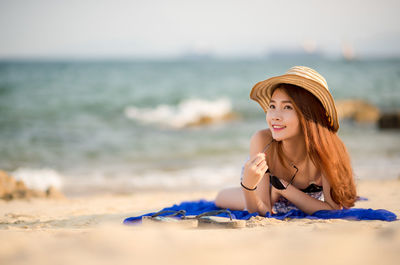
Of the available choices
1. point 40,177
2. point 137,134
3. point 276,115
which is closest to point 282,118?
point 276,115

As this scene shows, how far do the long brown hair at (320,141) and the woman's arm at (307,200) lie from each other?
0.13m

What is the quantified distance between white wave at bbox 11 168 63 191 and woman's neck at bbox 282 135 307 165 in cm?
486

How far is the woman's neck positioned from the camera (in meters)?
3.69

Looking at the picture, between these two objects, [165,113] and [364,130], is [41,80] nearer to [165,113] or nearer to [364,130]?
[165,113]

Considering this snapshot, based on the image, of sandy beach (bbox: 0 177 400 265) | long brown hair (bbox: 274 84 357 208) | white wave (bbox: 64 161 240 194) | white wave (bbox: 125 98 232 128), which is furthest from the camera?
white wave (bbox: 125 98 232 128)

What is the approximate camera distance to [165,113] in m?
17.1

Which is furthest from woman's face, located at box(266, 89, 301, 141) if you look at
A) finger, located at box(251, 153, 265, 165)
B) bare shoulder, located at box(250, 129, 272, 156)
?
finger, located at box(251, 153, 265, 165)

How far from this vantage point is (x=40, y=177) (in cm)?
764

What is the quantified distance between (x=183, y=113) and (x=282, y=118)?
13790mm

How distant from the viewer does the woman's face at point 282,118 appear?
11.2ft

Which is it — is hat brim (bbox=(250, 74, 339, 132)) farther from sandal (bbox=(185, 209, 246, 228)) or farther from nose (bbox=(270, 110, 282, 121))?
sandal (bbox=(185, 209, 246, 228))

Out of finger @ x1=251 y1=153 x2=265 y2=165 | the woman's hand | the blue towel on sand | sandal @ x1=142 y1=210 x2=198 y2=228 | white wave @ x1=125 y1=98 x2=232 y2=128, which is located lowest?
the blue towel on sand

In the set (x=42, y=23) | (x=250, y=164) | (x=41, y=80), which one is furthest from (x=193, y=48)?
(x=250, y=164)

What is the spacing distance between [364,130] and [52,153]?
10.4 meters
